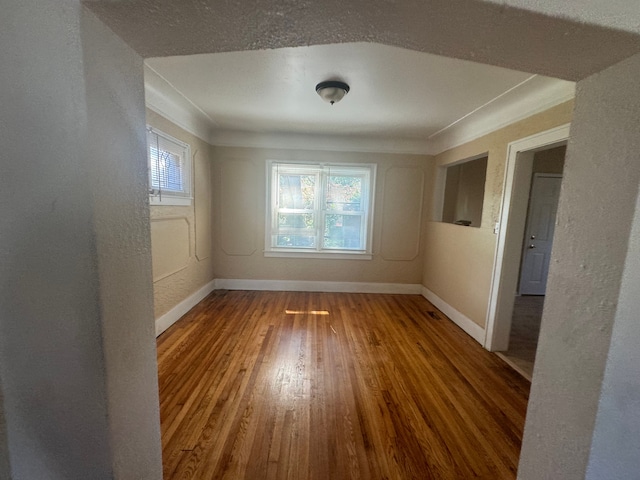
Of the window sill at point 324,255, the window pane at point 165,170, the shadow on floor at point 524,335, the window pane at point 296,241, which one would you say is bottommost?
the shadow on floor at point 524,335

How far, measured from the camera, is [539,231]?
4.23m

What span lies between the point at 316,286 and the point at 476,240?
232 cm

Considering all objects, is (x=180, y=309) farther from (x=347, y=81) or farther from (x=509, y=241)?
(x=509, y=241)

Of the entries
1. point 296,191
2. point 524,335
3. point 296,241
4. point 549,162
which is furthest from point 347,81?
point 549,162

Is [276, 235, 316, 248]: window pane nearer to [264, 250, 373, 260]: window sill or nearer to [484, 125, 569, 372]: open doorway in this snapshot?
[264, 250, 373, 260]: window sill

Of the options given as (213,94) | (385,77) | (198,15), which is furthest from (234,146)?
(198,15)

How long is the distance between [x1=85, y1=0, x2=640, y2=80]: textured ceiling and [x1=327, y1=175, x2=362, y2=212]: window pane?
3.36 metres

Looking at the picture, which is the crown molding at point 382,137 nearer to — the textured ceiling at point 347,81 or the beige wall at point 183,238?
the textured ceiling at point 347,81

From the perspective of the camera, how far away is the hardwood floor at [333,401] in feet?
4.57

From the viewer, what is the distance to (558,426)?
2.43ft

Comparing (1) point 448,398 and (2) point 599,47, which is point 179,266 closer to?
(1) point 448,398

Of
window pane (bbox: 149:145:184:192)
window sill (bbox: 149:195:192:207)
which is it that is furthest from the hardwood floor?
window pane (bbox: 149:145:184:192)

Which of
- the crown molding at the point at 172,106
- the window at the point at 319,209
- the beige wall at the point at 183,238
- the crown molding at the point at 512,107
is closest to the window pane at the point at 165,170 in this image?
the beige wall at the point at 183,238

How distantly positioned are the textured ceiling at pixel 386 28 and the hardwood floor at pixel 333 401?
5.91 ft
